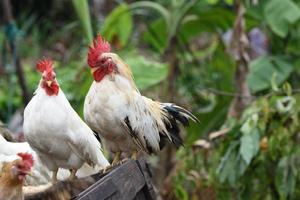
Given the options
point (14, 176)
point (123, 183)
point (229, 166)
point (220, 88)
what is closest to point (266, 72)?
point (220, 88)

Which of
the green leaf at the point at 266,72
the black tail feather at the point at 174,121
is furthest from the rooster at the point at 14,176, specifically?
the green leaf at the point at 266,72

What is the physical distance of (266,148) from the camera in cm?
665

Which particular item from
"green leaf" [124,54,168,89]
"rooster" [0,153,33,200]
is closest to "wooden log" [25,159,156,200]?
"rooster" [0,153,33,200]

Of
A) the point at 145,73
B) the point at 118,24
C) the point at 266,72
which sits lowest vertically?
the point at 266,72

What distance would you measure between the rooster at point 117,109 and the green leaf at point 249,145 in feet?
5.26

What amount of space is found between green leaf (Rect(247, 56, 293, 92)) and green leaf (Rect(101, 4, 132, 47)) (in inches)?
48.8

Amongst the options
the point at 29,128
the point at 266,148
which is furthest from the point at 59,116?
the point at 266,148

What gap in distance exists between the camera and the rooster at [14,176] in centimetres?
392

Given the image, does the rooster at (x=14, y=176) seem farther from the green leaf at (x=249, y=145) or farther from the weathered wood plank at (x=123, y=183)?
the green leaf at (x=249, y=145)

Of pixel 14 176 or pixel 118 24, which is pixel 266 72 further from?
A: pixel 14 176

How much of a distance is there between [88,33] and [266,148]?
5.49 ft

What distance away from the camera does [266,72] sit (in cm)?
827

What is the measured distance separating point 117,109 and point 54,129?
0.41 metres

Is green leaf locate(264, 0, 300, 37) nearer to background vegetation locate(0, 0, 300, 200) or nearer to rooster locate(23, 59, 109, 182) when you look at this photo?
background vegetation locate(0, 0, 300, 200)
